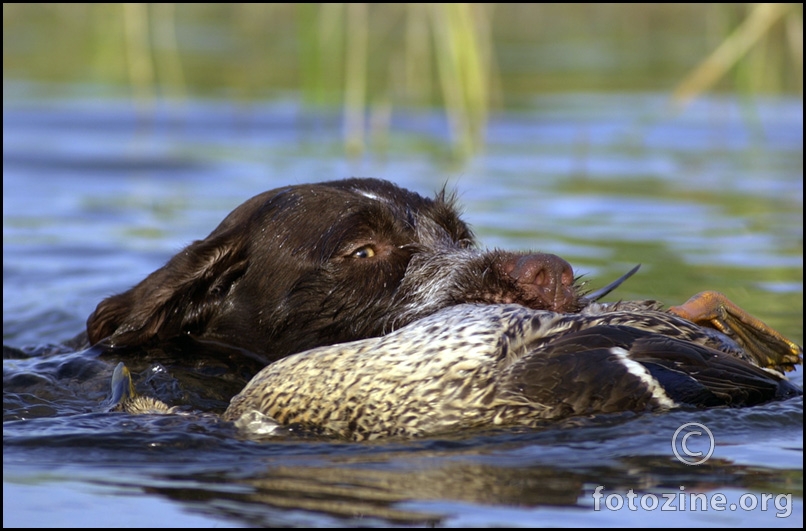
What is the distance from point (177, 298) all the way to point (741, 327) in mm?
2569

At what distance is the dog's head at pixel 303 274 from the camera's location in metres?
5.90

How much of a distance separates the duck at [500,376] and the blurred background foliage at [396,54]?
12.5ft

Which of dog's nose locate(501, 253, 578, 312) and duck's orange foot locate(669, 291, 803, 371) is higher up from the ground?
dog's nose locate(501, 253, 578, 312)

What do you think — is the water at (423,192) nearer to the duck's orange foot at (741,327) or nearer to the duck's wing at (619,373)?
the duck's wing at (619,373)

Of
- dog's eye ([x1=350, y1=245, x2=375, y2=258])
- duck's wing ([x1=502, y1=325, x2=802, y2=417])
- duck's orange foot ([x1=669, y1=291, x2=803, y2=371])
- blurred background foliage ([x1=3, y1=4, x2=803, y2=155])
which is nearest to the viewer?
duck's wing ([x1=502, y1=325, x2=802, y2=417])

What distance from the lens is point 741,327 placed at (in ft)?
16.7

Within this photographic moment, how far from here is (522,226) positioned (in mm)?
10023

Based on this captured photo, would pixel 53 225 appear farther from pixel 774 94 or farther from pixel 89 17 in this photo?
pixel 89 17

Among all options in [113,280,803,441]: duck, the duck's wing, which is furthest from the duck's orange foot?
the duck's wing
